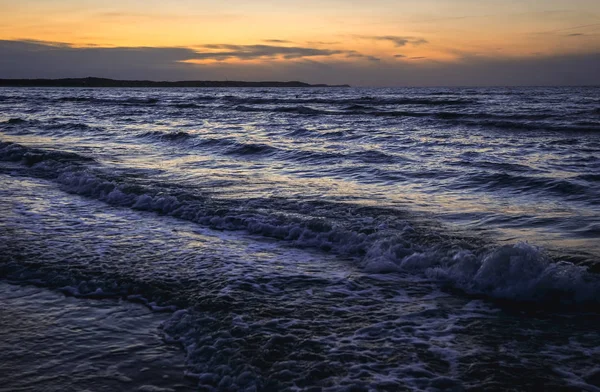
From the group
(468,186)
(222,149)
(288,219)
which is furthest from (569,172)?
(222,149)

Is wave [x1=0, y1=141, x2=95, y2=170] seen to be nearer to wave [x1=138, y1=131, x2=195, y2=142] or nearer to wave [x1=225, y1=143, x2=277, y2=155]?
wave [x1=225, y1=143, x2=277, y2=155]

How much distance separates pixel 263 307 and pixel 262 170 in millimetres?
9489

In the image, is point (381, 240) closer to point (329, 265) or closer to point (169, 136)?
point (329, 265)

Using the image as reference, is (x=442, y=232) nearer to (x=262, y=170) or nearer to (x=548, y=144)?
(x=262, y=170)

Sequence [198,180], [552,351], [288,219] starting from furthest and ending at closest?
[198,180] → [288,219] → [552,351]

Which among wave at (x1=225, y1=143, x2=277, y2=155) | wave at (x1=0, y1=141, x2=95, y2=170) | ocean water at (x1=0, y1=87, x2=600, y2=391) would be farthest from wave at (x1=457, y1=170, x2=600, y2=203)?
wave at (x1=0, y1=141, x2=95, y2=170)

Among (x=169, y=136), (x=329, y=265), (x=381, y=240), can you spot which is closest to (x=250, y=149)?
(x=169, y=136)

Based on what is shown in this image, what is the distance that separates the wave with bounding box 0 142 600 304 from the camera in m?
5.73

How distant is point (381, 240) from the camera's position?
734 centimetres

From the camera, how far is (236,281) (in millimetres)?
6059

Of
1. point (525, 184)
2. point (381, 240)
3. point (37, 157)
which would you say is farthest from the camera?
point (37, 157)

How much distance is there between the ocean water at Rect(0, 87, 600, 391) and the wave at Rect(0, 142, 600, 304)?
28 millimetres

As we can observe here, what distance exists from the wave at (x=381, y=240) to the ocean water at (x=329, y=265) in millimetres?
28

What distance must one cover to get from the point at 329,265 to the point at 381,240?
978 mm
